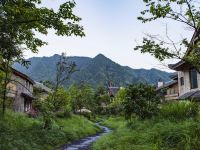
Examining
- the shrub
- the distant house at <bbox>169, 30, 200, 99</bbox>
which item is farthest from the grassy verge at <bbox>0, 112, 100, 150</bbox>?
the distant house at <bbox>169, 30, 200, 99</bbox>

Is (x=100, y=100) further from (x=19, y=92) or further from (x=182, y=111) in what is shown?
(x=182, y=111)

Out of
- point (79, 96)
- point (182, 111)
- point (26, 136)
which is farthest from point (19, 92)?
point (182, 111)

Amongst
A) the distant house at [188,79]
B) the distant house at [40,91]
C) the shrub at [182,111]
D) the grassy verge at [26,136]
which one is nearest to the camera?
the grassy verge at [26,136]

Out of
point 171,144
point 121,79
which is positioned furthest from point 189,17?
point 121,79

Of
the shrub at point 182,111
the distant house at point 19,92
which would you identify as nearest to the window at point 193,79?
the shrub at point 182,111

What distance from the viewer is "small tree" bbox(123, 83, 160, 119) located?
23.5 meters

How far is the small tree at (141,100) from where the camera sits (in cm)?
2348

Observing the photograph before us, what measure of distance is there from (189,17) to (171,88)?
3809 centimetres

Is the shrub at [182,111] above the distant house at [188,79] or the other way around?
the other way around

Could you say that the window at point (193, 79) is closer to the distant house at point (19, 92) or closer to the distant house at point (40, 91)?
the distant house at point (40, 91)

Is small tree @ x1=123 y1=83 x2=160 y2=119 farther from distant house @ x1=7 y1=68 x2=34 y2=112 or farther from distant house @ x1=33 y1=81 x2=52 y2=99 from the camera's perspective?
distant house @ x1=7 y1=68 x2=34 y2=112

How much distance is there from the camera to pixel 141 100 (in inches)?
971

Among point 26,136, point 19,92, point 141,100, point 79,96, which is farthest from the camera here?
point 79,96

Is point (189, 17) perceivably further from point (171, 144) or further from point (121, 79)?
point (121, 79)
